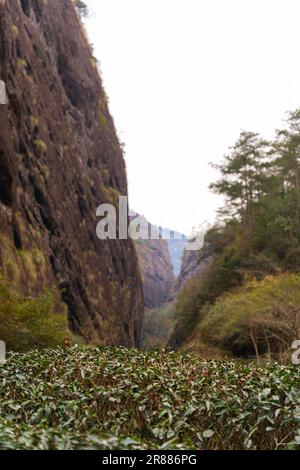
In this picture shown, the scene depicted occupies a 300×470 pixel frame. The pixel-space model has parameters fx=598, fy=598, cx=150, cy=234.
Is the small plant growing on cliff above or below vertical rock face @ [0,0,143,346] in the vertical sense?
above

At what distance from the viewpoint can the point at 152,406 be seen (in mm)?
6762

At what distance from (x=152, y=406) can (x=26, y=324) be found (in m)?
8.09

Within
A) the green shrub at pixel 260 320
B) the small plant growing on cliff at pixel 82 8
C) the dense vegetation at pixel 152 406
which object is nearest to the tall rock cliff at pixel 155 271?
the small plant growing on cliff at pixel 82 8

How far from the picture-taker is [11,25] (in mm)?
22547

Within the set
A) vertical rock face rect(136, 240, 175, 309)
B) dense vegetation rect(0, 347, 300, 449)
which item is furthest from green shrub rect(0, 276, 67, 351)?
vertical rock face rect(136, 240, 175, 309)

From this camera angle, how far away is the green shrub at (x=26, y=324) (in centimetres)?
1377

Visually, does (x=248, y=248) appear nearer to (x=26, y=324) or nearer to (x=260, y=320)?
(x=260, y=320)

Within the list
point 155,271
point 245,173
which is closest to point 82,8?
point 245,173

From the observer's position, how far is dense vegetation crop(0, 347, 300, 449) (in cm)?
508

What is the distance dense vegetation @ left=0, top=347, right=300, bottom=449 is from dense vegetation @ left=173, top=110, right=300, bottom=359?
14123mm

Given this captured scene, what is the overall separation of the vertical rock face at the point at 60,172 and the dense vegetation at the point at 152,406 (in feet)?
34.4

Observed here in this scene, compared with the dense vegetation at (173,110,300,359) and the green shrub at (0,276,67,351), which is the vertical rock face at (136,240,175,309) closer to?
the dense vegetation at (173,110,300,359)

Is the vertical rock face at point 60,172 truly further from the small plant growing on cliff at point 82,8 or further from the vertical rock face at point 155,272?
the vertical rock face at point 155,272
